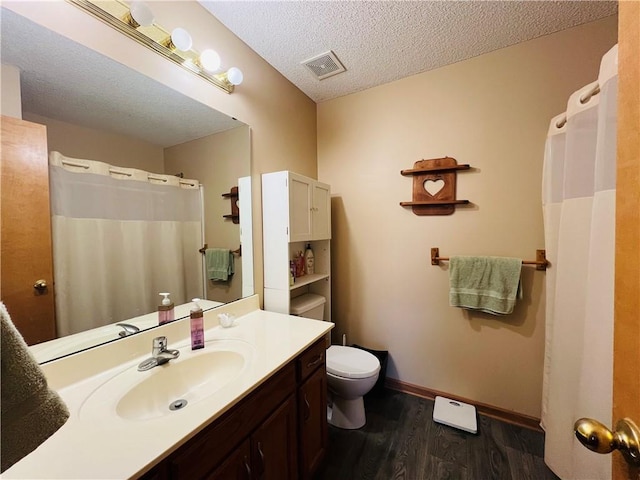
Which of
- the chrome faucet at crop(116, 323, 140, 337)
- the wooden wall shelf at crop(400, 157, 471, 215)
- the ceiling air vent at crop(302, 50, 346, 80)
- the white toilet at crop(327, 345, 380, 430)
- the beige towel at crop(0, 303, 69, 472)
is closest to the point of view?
the beige towel at crop(0, 303, 69, 472)

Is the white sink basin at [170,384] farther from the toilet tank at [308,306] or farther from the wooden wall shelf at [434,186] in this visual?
the wooden wall shelf at [434,186]

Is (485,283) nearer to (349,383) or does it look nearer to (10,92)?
(349,383)

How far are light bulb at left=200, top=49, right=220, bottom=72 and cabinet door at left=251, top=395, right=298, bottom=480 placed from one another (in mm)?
1594

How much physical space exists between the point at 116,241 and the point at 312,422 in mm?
1207

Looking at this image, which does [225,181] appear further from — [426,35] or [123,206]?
[426,35]

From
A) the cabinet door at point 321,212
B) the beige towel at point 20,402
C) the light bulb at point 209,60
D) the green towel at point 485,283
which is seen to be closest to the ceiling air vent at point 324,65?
the light bulb at point 209,60

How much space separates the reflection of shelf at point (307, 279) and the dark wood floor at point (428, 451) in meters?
0.96

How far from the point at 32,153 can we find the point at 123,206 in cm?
29

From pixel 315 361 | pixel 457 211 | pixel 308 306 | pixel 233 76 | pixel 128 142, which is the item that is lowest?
pixel 315 361

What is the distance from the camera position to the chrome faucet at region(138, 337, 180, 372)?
97 cm

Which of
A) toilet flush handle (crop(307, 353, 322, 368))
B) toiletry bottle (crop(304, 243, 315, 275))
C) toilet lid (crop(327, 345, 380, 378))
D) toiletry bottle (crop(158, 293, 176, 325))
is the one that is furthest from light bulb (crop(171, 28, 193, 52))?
toilet lid (crop(327, 345, 380, 378))

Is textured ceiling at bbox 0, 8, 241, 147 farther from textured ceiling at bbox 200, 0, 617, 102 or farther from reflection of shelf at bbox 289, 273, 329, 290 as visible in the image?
reflection of shelf at bbox 289, 273, 329, 290

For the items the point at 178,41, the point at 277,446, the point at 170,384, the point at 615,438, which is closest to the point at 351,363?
the point at 277,446

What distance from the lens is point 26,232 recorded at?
2.64ft
